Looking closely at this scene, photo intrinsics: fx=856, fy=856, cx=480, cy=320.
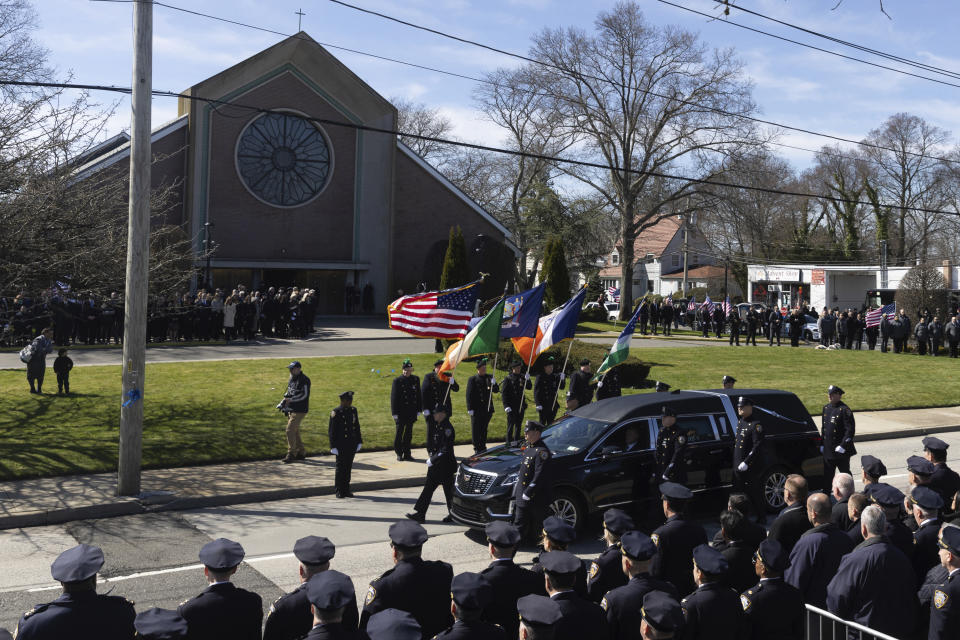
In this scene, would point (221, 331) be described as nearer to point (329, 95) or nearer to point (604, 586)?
point (329, 95)

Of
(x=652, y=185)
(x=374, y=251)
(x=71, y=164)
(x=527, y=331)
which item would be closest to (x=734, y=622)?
(x=527, y=331)

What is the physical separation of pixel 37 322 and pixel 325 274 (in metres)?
20.9

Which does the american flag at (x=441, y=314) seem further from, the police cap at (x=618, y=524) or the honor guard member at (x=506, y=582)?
the honor guard member at (x=506, y=582)

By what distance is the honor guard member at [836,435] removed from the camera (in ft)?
41.3

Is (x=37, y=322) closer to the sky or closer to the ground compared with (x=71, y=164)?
closer to the ground

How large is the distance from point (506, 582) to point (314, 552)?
4.23 ft

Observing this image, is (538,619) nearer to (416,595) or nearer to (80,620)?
(416,595)

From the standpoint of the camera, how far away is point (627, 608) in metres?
5.36

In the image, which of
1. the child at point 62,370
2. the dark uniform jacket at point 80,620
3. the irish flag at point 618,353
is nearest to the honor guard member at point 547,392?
the irish flag at point 618,353

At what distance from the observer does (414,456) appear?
1614cm

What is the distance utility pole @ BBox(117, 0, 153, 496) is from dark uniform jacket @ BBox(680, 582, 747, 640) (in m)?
9.00

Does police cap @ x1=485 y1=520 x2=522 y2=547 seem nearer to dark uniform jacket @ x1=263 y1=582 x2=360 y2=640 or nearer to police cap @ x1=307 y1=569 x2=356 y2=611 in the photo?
dark uniform jacket @ x1=263 y1=582 x2=360 y2=640

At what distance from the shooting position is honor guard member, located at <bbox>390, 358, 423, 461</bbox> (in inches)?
599

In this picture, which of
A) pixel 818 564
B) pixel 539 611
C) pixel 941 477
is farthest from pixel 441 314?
pixel 539 611
